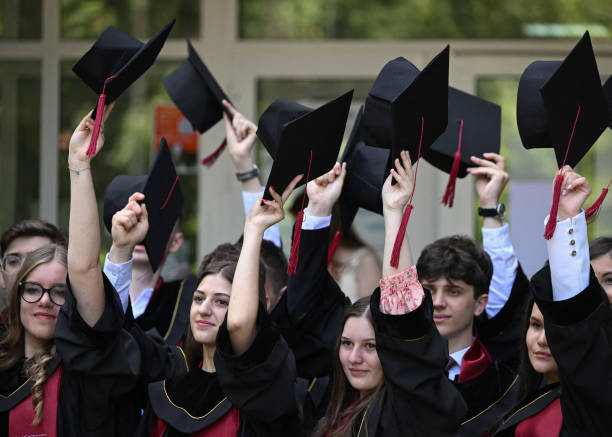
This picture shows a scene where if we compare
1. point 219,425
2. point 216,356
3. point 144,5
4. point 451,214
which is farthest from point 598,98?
point 144,5

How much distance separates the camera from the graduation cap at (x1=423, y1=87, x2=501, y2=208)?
3.96 metres

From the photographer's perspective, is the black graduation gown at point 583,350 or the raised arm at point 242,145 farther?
the raised arm at point 242,145


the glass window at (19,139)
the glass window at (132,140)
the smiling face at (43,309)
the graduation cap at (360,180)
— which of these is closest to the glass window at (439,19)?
the glass window at (132,140)

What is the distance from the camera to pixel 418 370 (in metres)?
2.94

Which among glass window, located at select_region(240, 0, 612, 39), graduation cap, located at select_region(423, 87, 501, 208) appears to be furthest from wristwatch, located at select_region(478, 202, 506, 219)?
glass window, located at select_region(240, 0, 612, 39)

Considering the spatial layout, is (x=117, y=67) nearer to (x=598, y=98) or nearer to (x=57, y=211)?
(x=598, y=98)

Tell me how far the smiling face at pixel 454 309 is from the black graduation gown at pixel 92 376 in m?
1.21

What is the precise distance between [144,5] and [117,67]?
3117 millimetres

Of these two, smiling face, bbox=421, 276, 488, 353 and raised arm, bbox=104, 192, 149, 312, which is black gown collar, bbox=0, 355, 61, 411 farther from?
smiling face, bbox=421, 276, 488, 353

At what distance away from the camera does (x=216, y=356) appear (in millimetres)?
3129

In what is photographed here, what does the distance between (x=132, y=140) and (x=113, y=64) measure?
9.77ft

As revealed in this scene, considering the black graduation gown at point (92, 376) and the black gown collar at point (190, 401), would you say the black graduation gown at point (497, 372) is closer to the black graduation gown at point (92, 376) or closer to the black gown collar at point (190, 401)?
the black gown collar at point (190, 401)

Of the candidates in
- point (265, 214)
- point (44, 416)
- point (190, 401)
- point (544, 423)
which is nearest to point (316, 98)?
point (190, 401)

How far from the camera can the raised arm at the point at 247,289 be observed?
120 inches
